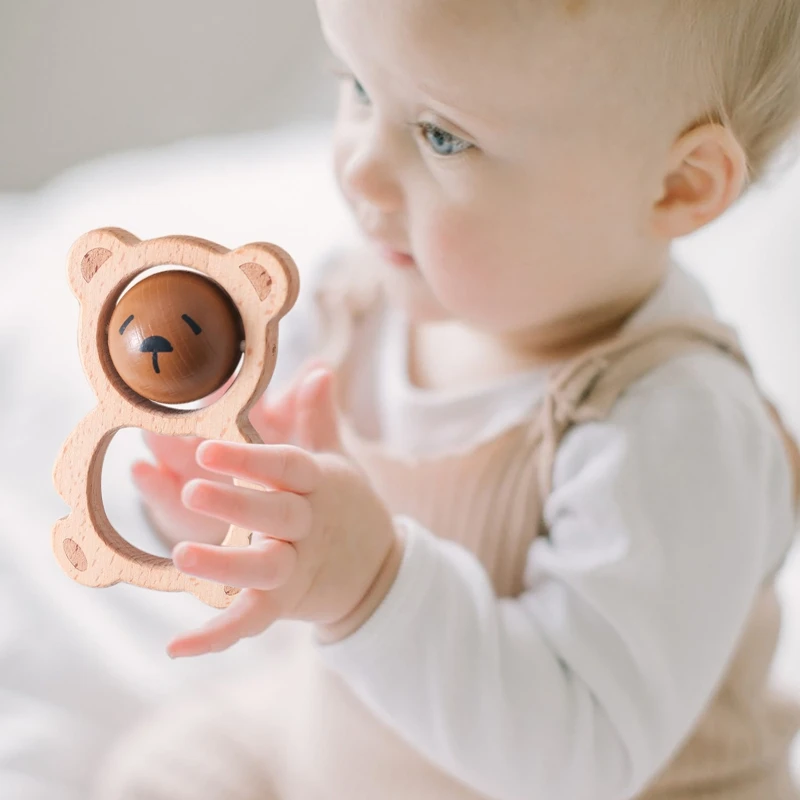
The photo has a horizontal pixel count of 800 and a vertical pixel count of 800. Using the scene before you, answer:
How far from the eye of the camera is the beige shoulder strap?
1.99 feet

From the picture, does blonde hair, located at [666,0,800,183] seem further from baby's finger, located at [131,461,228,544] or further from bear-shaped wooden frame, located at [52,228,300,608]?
Result: baby's finger, located at [131,461,228,544]

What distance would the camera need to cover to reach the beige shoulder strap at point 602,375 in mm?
607

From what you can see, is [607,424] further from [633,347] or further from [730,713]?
[730,713]

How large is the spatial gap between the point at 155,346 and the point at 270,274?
0.05m

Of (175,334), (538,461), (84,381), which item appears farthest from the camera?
(84,381)

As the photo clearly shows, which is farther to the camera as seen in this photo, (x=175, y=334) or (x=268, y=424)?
(x=268, y=424)

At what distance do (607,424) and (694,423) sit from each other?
47 millimetres

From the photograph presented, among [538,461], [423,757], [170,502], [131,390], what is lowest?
[423,757]

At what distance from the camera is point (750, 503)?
0.59 metres

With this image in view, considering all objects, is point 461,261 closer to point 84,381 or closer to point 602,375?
point 602,375

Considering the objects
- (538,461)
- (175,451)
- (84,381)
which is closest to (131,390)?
(175,451)

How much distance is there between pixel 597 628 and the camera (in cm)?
57

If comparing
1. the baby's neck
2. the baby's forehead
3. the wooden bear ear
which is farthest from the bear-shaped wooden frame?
the baby's neck

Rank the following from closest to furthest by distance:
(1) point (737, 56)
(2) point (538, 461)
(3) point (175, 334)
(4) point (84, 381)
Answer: (3) point (175, 334) → (1) point (737, 56) → (2) point (538, 461) → (4) point (84, 381)
